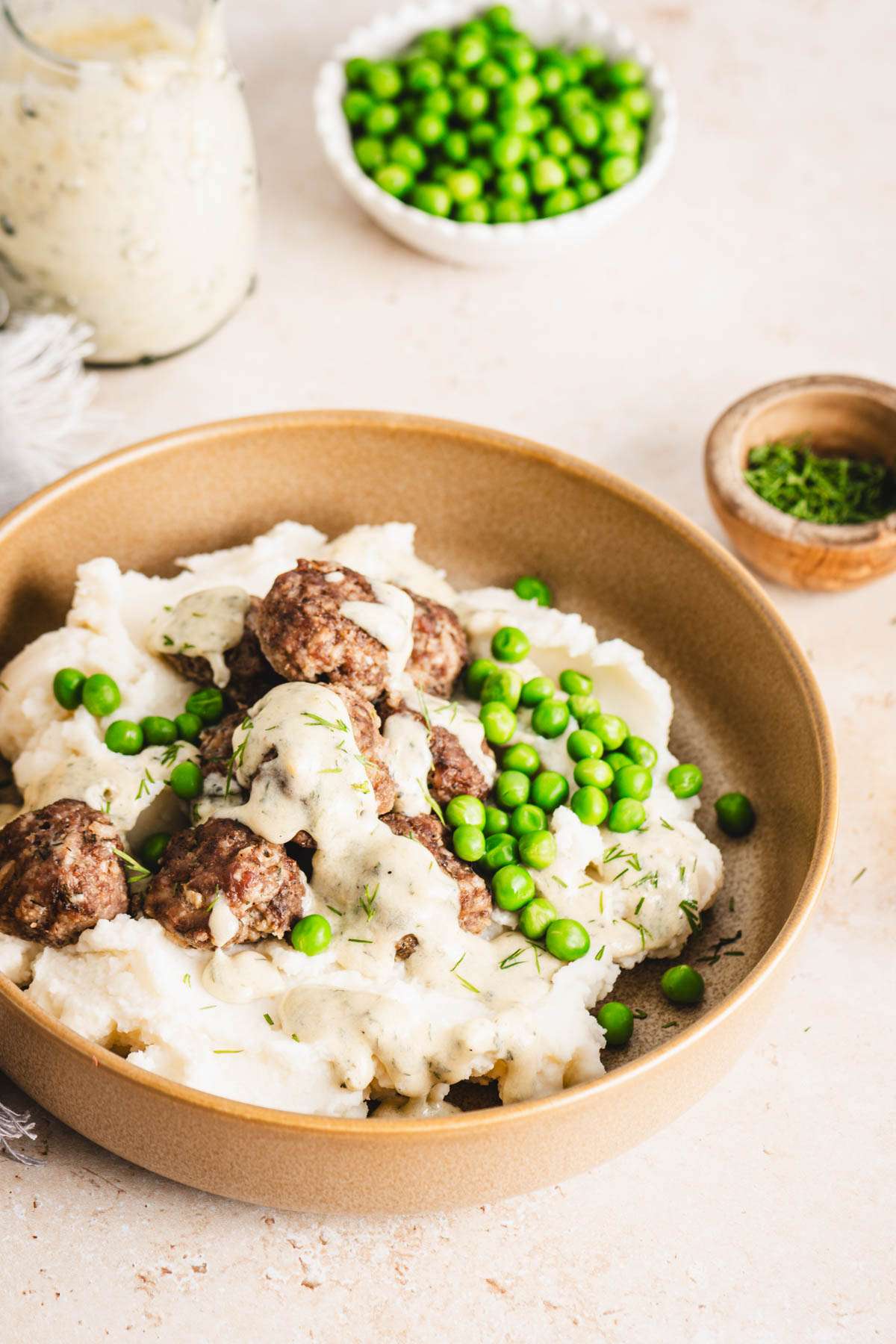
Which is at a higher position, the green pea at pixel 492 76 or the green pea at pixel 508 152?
the green pea at pixel 492 76

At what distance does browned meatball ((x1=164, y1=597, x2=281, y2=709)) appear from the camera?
4227mm

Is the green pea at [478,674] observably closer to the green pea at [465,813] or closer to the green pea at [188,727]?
the green pea at [465,813]

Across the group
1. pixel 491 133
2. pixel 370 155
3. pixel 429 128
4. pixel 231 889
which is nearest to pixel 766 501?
pixel 491 133

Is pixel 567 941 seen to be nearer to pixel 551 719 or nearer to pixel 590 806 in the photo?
pixel 590 806

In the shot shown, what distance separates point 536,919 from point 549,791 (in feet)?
1.59

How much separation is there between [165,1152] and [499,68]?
4.94m

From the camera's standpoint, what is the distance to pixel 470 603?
4746 mm

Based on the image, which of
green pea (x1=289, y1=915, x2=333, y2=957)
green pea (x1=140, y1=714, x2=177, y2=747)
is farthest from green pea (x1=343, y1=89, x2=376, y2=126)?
green pea (x1=289, y1=915, x2=333, y2=957)

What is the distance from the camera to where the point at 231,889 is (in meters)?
3.54

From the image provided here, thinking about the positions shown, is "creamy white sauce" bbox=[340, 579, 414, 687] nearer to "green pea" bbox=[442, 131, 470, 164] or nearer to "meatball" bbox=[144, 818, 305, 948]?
"meatball" bbox=[144, 818, 305, 948]

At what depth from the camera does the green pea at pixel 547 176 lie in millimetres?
5984

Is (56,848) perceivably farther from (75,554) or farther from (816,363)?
(816,363)

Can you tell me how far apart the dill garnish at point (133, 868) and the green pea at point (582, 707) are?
1.47 meters

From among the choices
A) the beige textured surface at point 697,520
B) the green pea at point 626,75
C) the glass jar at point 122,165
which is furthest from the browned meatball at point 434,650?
the green pea at point 626,75
